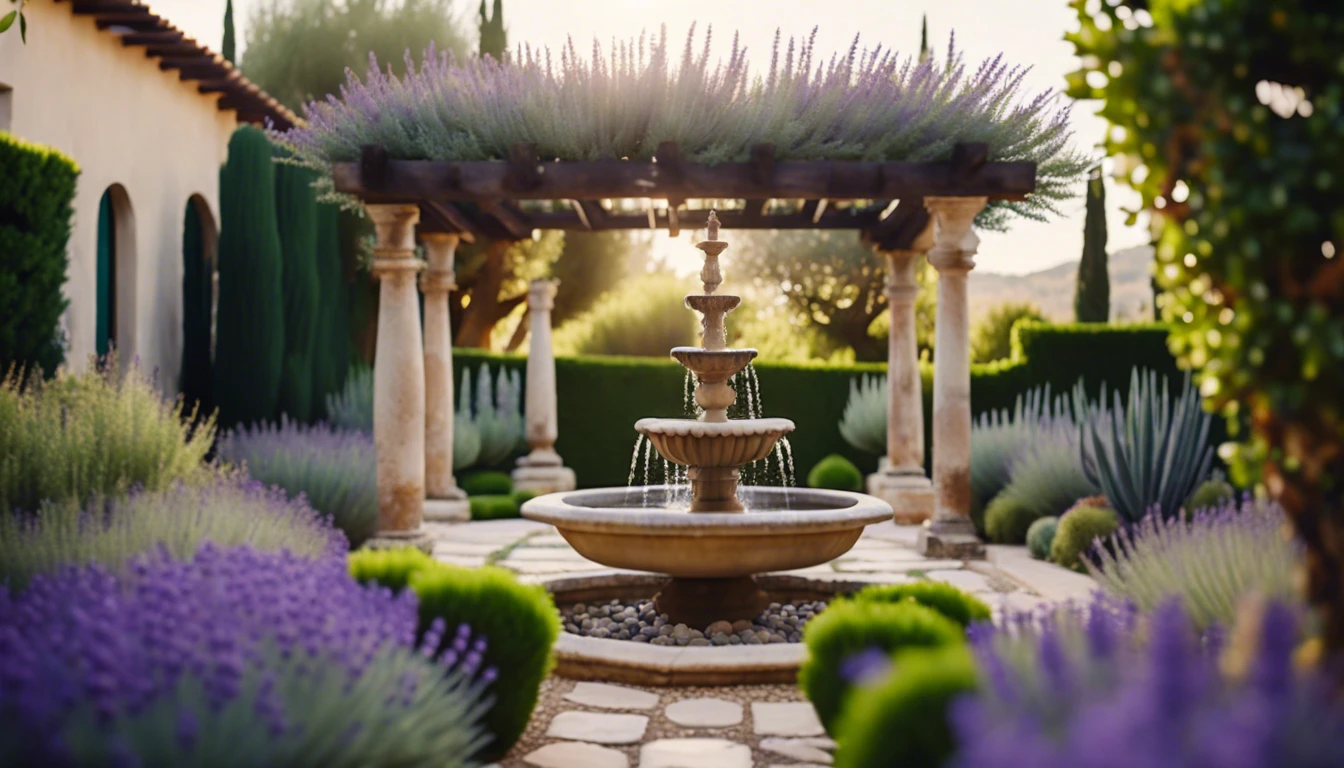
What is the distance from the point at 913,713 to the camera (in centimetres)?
278

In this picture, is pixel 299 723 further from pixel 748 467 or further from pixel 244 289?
pixel 748 467

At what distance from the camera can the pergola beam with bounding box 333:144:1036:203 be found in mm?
7988

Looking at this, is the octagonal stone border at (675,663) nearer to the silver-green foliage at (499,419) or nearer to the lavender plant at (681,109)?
the lavender plant at (681,109)

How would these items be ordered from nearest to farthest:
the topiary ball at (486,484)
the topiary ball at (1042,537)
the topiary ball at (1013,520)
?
1. the topiary ball at (1042,537)
2. the topiary ball at (1013,520)
3. the topiary ball at (486,484)

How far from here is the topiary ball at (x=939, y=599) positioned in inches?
175

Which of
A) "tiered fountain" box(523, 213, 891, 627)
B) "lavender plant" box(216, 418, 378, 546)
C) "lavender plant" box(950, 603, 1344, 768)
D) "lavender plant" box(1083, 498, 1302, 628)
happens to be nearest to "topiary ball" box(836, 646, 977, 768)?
"lavender plant" box(950, 603, 1344, 768)

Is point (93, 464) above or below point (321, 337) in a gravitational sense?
below

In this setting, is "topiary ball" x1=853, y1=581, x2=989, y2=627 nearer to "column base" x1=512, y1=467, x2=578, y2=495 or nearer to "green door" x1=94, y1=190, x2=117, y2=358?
"green door" x1=94, y1=190, x2=117, y2=358

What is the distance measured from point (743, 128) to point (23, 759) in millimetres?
6320

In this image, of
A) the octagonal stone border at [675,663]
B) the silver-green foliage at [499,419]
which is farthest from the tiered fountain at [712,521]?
the silver-green foliage at [499,419]

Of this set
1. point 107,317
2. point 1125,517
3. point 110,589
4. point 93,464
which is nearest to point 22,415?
point 93,464

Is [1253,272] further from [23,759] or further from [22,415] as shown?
[22,415]

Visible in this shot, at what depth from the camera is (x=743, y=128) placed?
8.01m

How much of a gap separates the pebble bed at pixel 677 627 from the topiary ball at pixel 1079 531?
203cm
